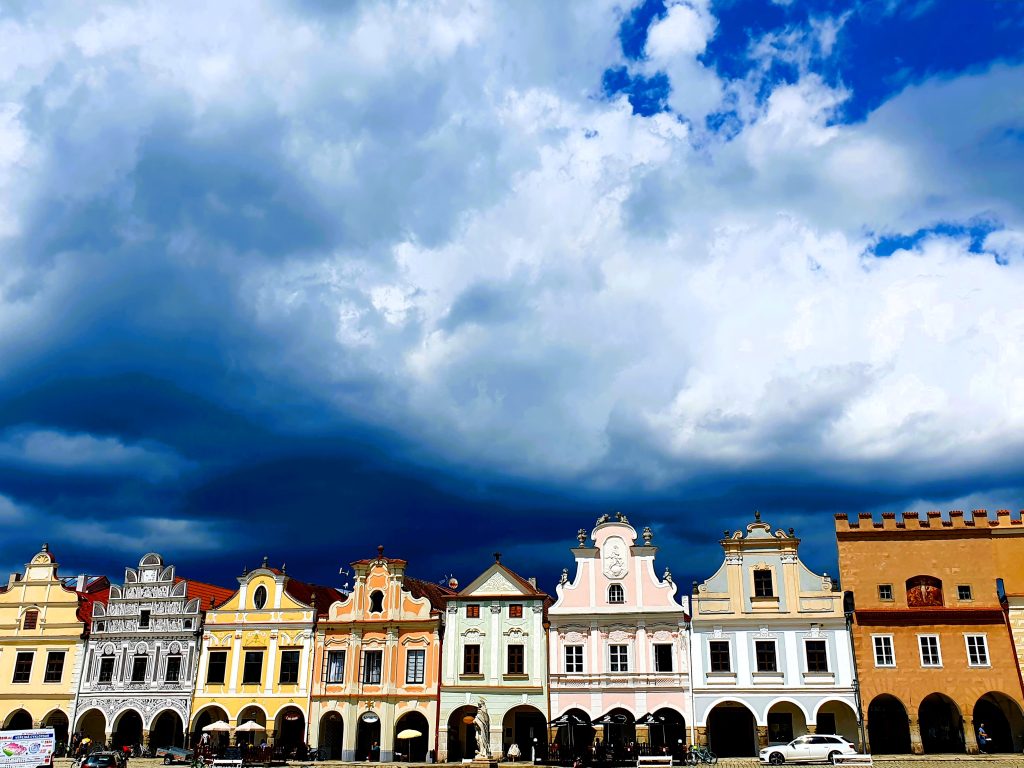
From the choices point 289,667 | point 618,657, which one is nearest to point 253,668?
point 289,667

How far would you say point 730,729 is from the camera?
4988 centimetres

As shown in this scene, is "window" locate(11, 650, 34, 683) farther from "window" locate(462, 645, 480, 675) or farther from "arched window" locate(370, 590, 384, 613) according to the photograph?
"window" locate(462, 645, 480, 675)

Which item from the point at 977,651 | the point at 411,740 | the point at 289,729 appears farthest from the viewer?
the point at 289,729

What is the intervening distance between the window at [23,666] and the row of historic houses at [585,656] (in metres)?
0.11

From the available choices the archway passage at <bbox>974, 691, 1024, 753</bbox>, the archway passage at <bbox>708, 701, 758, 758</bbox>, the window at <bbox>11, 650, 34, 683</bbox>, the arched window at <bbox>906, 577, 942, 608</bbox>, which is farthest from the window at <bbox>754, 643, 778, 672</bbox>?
the window at <bbox>11, 650, 34, 683</bbox>

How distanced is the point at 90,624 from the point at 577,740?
30584mm

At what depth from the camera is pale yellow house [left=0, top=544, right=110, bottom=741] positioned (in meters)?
55.4

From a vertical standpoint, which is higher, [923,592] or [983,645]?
[923,592]

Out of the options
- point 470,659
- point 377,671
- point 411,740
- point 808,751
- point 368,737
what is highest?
point 470,659

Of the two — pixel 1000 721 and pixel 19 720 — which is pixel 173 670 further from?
pixel 1000 721

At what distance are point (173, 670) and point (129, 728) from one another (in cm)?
524

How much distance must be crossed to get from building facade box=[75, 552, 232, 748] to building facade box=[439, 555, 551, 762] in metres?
15.5

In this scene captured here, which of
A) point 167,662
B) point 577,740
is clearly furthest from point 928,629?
point 167,662

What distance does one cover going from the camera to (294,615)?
5431 cm
